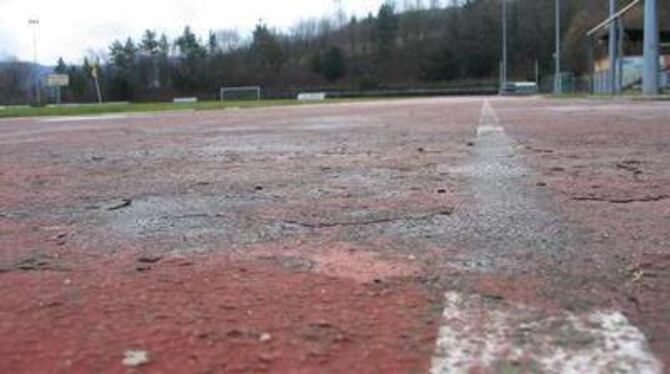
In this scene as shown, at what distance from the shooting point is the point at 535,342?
269 cm

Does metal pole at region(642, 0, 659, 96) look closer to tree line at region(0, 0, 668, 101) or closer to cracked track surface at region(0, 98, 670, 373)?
cracked track surface at region(0, 98, 670, 373)

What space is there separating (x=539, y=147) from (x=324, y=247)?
5.62 metres

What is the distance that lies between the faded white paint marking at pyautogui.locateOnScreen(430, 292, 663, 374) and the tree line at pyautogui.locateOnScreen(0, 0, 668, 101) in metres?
112

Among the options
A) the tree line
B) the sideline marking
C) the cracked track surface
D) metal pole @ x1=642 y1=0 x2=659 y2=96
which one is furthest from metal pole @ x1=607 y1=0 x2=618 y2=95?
the tree line

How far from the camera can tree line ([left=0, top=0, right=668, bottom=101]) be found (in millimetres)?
128250

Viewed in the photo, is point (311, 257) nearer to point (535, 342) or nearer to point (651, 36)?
point (535, 342)

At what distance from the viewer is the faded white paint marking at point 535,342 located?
249 cm

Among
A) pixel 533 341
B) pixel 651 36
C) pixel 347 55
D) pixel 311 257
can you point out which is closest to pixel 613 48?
pixel 651 36

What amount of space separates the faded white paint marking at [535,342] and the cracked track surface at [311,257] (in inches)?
1.4

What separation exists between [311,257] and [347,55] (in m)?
148

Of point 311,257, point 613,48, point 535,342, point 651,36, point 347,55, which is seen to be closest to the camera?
point 535,342

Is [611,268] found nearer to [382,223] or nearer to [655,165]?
[382,223]

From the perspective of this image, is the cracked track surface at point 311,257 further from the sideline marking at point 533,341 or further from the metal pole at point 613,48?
the metal pole at point 613,48

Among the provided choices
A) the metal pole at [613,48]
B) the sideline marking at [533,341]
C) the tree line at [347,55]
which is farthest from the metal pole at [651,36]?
the tree line at [347,55]
